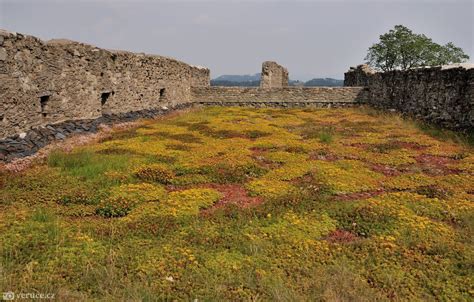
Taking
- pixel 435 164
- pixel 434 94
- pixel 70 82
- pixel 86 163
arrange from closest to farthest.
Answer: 1. pixel 86 163
2. pixel 435 164
3. pixel 70 82
4. pixel 434 94

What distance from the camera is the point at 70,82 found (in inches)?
762

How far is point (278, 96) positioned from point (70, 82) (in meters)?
24.7

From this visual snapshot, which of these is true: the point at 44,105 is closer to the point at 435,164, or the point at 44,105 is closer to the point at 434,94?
the point at 435,164

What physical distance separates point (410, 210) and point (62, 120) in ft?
52.2

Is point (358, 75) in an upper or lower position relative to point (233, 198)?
upper

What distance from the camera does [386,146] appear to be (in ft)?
60.7

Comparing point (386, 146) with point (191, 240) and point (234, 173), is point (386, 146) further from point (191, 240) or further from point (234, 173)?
point (191, 240)

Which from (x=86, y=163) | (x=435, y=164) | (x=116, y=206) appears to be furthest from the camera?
(x=435, y=164)

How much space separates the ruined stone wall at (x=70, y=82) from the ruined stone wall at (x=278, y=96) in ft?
25.4

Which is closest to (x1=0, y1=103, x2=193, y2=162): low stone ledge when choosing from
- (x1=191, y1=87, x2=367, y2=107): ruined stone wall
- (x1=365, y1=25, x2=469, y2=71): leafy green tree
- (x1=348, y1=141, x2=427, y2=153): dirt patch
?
(x1=348, y1=141, x2=427, y2=153): dirt patch

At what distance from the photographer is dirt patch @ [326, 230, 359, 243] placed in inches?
337

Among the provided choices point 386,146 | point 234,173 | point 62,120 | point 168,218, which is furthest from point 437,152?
A: point 62,120

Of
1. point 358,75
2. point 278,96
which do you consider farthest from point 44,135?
point 358,75

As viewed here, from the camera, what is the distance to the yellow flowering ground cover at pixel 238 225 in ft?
21.3
